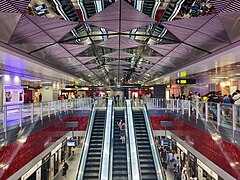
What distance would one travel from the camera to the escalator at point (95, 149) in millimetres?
11594

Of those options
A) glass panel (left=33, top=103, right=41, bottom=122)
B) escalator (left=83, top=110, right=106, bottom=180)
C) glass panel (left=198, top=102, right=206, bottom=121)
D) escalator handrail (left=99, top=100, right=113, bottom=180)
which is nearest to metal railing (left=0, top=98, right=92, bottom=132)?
glass panel (left=33, top=103, right=41, bottom=122)

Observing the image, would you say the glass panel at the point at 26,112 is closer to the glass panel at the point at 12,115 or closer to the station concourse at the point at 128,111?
the station concourse at the point at 128,111

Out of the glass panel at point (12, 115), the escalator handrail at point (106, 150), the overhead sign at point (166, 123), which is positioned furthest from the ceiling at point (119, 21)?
the escalator handrail at point (106, 150)

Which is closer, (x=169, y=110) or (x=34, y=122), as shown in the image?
(x=34, y=122)

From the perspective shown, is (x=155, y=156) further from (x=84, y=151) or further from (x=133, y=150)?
(x=84, y=151)

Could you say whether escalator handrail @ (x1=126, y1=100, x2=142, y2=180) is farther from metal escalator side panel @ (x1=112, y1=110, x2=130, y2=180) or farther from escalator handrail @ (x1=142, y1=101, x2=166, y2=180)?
escalator handrail @ (x1=142, y1=101, x2=166, y2=180)

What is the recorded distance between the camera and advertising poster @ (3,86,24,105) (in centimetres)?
1491

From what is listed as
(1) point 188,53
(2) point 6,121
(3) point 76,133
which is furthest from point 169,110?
(2) point 6,121

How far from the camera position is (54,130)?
1230cm

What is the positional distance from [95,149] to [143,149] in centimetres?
289

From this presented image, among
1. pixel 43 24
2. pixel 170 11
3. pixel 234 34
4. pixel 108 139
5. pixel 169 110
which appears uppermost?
pixel 170 11

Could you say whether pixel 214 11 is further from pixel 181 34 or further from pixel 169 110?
pixel 169 110

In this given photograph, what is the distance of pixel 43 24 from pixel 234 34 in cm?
718

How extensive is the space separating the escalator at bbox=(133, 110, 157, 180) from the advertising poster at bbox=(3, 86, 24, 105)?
8835 millimetres
